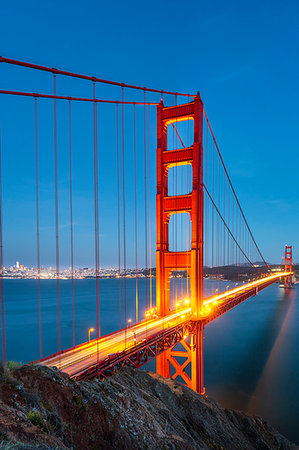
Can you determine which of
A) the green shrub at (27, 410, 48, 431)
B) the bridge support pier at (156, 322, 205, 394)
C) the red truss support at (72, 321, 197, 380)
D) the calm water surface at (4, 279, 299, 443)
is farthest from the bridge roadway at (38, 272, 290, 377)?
the calm water surface at (4, 279, 299, 443)

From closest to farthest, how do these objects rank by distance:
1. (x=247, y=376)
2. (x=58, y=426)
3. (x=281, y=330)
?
(x=58, y=426) < (x=247, y=376) < (x=281, y=330)

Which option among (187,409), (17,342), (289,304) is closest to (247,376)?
(187,409)

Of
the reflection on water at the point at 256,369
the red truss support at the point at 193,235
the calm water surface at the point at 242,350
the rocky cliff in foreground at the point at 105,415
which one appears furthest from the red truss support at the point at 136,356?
the calm water surface at the point at 242,350

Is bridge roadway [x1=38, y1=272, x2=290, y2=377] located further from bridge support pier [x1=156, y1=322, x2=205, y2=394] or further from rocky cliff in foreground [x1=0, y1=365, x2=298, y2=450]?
bridge support pier [x1=156, y1=322, x2=205, y2=394]

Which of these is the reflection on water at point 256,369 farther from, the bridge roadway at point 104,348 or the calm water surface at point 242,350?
the bridge roadway at point 104,348

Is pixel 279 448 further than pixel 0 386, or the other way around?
pixel 279 448

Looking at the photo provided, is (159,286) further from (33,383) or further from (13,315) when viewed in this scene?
(13,315)

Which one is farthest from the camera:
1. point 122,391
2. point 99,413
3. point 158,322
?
point 158,322
